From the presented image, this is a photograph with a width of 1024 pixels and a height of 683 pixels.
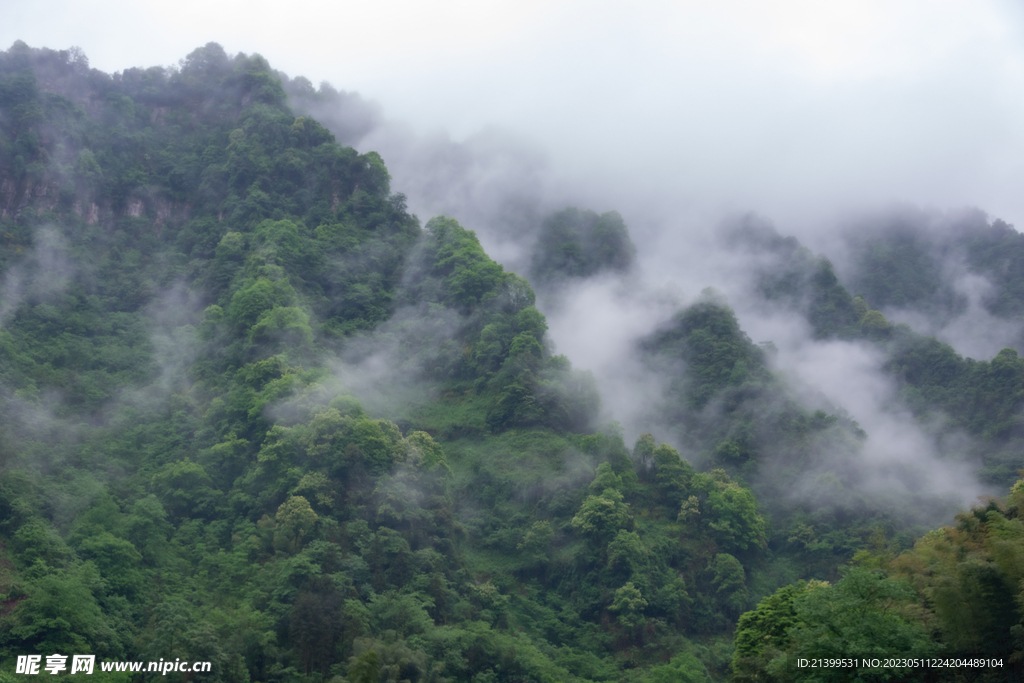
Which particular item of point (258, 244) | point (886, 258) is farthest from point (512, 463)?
point (886, 258)

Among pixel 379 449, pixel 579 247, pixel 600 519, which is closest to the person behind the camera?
pixel 379 449

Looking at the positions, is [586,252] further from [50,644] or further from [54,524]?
[50,644]

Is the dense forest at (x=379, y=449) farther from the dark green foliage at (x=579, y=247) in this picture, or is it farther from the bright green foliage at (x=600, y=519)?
the dark green foliage at (x=579, y=247)

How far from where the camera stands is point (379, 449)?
56.4m

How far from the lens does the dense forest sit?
4397 cm

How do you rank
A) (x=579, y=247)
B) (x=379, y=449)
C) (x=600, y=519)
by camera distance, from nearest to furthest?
(x=379, y=449) < (x=600, y=519) < (x=579, y=247)

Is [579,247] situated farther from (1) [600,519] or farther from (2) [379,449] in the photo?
(2) [379,449]

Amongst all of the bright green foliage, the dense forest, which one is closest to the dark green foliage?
the dense forest

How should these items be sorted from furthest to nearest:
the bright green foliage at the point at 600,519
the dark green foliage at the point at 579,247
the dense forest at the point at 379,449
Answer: the dark green foliage at the point at 579,247 → the bright green foliage at the point at 600,519 → the dense forest at the point at 379,449

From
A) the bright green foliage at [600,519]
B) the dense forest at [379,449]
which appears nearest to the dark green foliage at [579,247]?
the dense forest at [379,449]

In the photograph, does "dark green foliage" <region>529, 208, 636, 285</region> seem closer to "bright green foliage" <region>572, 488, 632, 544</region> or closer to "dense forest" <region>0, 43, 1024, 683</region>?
"dense forest" <region>0, 43, 1024, 683</region>

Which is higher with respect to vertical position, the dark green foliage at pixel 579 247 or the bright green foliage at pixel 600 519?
the dark green foliage at pixel 579 247

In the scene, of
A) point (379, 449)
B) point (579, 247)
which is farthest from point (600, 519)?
point (579, 247)

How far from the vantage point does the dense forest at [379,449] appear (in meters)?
44.0
